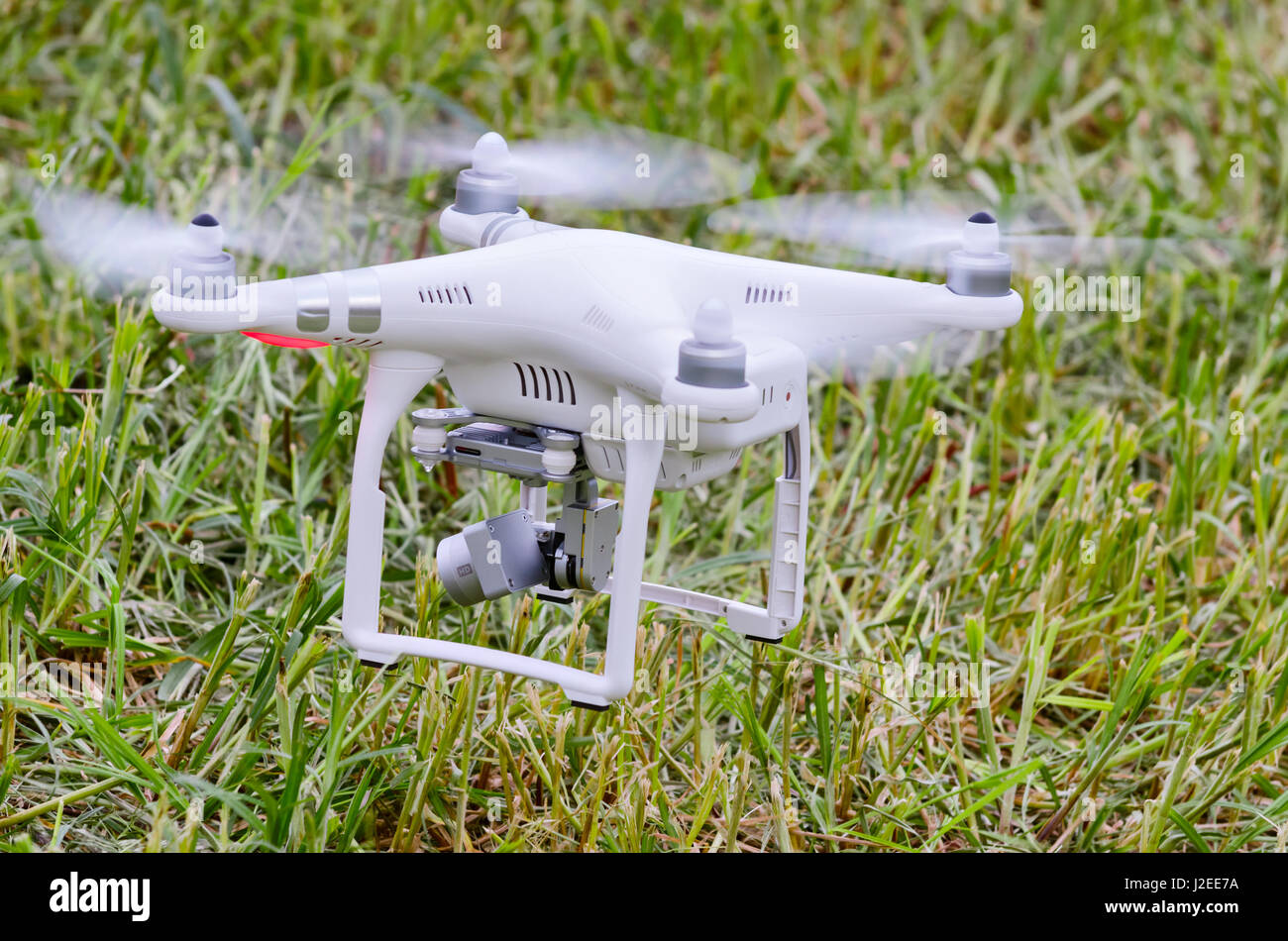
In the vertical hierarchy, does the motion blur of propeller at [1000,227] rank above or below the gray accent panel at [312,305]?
below

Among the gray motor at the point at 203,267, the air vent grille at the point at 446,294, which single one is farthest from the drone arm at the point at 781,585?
the gray motor at the point at 203,267

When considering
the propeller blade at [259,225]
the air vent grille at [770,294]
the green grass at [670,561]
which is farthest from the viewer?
the propeller blade at [259,225]

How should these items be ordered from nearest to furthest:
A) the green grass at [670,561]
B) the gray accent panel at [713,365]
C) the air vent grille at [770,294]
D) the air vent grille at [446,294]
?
the gray accent panel at [713,365] → the air vent grille at [446,294] → the air vent grille at [770,294] → the green grass at [670,561]

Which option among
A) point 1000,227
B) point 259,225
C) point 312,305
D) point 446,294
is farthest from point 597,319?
point 259,225

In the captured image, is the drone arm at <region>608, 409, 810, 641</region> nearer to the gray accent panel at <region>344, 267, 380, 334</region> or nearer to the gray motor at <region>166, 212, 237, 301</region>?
the gray accent panel at <region>344, 267, 380, 334</region>

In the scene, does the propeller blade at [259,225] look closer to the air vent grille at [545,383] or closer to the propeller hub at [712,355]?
the air vent grille at [545,383]

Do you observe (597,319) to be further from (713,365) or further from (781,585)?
(781,585)

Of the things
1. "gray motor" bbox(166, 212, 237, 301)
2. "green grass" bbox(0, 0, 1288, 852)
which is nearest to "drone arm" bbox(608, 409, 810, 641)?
"green grass" bbox(0, 0, 1288, 852)

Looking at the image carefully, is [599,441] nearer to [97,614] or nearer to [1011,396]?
[97,614]
